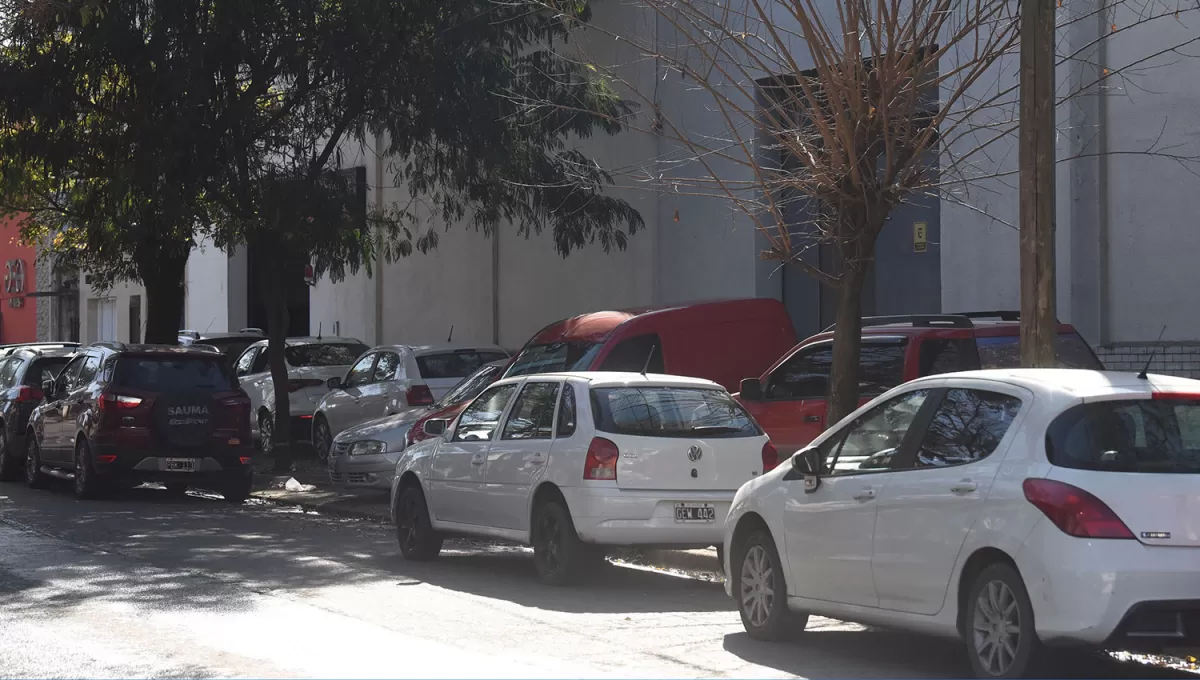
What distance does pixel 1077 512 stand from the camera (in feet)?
21.1

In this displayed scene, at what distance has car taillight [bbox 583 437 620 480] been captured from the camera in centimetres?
1036

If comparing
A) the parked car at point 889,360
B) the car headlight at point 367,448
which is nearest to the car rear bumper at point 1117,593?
the parked car at point 889,360

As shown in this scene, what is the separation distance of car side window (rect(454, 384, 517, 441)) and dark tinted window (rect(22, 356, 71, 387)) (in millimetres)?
11113

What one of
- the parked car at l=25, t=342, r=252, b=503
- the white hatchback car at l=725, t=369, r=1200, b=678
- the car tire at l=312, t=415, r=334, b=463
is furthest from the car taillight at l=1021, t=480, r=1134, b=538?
the car tire at l=312, t=415, r=334, b=463

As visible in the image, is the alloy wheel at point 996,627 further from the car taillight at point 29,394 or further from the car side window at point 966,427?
the car taillight at point 29,394

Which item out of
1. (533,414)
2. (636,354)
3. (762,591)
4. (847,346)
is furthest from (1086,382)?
(636,354)

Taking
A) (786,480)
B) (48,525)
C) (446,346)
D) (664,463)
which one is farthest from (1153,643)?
(446,346)

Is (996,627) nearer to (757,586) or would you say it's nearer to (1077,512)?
(1077,512)

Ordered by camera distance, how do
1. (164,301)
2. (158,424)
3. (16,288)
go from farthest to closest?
1. (16,288)
2. (164,301)
3. (158,424)

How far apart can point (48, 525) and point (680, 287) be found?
10.0 meters

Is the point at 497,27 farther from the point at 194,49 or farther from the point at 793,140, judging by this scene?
the point at 793,140

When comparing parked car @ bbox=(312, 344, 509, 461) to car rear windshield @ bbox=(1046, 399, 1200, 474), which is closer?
car rear windshield @ bbox=(1046, 399, 1200, 474)

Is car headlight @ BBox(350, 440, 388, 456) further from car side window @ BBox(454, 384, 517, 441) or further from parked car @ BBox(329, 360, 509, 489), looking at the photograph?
car side window @ BBox(454, 384, 517, 441)

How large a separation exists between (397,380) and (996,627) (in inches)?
530
